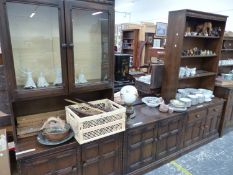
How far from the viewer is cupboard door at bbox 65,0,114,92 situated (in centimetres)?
154

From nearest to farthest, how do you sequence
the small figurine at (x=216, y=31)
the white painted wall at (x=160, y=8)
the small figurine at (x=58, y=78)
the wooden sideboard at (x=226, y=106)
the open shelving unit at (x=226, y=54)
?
1. the small figurine at (x=58, y=78)
2. the small figurine at (x=216, y=31)
3. the wooden sideboard at (x=226, y=106)
4. the open shelving unit at (x=226, y=54)
5. the white painted wall at (x=160, y=8)

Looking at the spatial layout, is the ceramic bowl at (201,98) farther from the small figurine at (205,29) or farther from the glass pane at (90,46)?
the glass pane at (90,46)

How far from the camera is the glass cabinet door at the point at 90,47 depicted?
5.39 feet

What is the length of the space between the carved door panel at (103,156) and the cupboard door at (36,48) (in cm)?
62

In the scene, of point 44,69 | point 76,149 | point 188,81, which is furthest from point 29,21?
point 188,81

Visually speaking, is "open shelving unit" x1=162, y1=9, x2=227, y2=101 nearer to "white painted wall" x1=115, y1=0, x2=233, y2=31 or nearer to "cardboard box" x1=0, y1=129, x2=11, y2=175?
"cardboard box" x1=0, y1=129, x2=11, y2=175

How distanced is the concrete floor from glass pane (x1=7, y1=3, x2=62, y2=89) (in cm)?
171

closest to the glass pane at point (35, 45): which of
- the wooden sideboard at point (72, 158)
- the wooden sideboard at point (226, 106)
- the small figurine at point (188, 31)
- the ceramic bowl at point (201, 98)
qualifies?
the wooden sideboard at point (72, 158)

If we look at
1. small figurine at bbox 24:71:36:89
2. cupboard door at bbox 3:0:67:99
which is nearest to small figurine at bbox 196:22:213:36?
cupboard door at bbox 3:0:67:99

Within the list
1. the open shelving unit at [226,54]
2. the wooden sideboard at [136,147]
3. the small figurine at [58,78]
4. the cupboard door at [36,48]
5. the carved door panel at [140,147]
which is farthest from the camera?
the open shelving unit at [226,54]

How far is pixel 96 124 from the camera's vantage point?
5.20 ft

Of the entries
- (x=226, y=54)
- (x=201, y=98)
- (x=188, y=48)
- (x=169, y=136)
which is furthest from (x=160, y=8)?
(x=169, y=136)

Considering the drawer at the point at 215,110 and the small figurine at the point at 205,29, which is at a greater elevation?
the small figurine at the point at 205,29

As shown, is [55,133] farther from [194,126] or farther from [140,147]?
[194,126]
